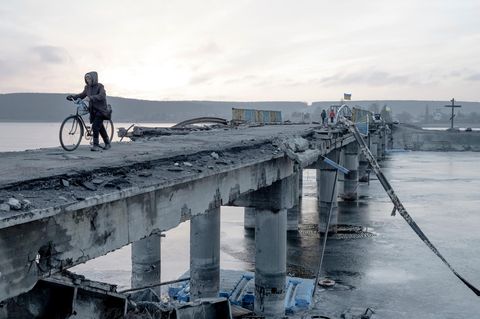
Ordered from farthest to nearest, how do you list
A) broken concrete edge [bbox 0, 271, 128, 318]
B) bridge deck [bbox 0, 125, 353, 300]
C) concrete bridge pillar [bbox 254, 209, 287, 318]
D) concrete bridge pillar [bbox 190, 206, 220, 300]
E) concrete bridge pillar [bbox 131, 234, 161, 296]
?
concrete bridge pillar [bbox 131, 234, 161, 296]
concrete bridge pillar [bbox 190, 206, 220, 300]
concrete bridge pillar [bbox 254, 209, 287, 318]
broken concrete edge [bbox 0, 271, 128, 318]
bridge deck [bbox 0, 125, 353, 300]

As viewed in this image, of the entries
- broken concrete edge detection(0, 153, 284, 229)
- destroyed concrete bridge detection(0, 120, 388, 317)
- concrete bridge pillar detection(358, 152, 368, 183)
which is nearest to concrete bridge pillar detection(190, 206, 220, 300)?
destroyed concrete bridge detection(0, 120, 388, 317)

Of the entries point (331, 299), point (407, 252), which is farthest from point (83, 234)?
point (407, 252)

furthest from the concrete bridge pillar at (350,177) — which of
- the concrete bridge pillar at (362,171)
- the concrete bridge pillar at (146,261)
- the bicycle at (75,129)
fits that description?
the bicycle at (75,129)

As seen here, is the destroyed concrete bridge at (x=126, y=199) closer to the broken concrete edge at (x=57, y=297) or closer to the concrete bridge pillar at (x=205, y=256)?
Result: the concrete bridge pillar at (x=205, y=256)

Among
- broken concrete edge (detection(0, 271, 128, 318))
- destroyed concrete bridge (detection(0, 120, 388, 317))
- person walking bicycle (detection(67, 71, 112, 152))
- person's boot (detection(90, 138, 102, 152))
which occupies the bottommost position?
broken concrete edge (detection(0, 271, 128, 318))

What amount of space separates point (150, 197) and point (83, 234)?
2.40 metres

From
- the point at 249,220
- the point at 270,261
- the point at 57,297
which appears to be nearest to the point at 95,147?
the point at 57,297

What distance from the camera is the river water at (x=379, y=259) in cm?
2645

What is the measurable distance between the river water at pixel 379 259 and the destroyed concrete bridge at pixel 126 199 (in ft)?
16.9

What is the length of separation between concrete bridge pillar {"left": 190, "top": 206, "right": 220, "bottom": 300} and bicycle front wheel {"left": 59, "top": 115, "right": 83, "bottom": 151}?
1036cm

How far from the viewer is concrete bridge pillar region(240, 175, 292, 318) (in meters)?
23.3

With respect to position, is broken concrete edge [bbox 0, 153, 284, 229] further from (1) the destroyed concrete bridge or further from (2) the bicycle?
(2) the bicycle

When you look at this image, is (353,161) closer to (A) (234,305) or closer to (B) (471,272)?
(B) (471,272)

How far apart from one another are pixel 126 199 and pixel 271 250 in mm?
13875
